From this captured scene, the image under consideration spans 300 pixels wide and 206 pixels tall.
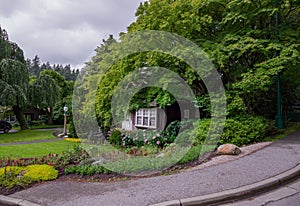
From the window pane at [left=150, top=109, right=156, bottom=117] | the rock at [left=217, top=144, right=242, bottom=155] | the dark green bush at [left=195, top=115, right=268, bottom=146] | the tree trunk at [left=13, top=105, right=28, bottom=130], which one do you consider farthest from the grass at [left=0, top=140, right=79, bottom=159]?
the tree trunk at [left=13, top=105, right=28, bottom=130]

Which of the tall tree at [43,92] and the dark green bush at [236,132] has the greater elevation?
the tall tree at [43,92]

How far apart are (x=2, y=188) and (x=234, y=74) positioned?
9042 millimetres

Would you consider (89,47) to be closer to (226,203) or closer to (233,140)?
(233,140)

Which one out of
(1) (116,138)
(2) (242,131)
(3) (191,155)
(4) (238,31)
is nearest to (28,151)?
(1) (116,138)

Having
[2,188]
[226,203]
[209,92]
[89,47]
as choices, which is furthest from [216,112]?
[89,47]

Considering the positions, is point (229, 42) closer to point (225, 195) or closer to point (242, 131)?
point (242, 131)

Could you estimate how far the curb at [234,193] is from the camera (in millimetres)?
3551

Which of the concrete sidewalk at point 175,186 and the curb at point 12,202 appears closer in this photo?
the concrete sidewalk at point 175,186

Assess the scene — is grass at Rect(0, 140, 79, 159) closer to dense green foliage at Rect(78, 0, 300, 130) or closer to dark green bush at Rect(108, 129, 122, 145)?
dark green bush at Rect(108, 129, 122, 145)

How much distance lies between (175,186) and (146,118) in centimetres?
848

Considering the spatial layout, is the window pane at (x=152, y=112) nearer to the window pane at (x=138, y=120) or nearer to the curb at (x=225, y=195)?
the window pane at (x=138, y=120)

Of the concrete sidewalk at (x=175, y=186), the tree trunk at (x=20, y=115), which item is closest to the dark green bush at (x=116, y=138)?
the concrete sidewalk at (x=175, y=186)

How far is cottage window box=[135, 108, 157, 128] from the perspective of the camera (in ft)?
39.8

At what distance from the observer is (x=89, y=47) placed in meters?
13.3
